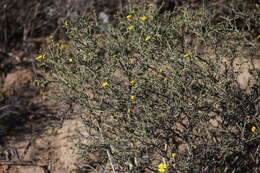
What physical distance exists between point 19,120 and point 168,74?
3018 millimetres

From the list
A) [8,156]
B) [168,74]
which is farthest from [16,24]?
[168,74]

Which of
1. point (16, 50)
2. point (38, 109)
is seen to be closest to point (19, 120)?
point (38, 109)

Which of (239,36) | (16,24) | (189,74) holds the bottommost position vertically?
(189,74)

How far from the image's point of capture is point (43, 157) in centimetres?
399

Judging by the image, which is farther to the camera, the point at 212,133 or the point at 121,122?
the point at 212,133

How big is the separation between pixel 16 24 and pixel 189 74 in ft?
15.5

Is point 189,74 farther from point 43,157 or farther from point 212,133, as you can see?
point 43,157

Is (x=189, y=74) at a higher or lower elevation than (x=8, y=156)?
higher

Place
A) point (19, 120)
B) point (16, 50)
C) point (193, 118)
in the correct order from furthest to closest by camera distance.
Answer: point (16, 50), point (19, 120), point (193, 118)

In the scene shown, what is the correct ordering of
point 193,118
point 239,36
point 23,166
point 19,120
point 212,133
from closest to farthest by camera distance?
1. point 193,118
2. point 239,36
3. point 212,133
4. point 23,166
5. point 19,120

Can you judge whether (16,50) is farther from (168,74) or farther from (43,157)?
(168,74)

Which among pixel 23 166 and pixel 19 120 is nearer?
pixel 23 166

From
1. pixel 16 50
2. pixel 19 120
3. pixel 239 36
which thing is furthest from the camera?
pixel 16 50

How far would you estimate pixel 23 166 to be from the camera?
151 inches
